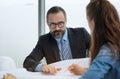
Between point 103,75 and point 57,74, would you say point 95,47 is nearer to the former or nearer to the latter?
point 103,75

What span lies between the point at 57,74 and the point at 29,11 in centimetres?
196

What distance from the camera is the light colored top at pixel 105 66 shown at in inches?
40.4

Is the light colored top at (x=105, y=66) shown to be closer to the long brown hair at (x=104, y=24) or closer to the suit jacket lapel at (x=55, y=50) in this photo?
the long brown hair at (x=104, y=24)

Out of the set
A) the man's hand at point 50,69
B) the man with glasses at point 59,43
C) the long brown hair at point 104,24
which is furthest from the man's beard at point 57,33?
the long brown hair at point 104,24

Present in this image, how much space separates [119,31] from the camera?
3.60ft

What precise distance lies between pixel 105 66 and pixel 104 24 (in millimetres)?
173

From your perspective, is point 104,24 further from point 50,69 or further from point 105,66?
point 50,69

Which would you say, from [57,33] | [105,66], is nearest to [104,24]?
[105,66]

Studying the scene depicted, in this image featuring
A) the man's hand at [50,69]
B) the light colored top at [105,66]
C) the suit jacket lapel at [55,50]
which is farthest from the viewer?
the suit jacket lapel at [55,50]

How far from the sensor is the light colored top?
40.4 inches

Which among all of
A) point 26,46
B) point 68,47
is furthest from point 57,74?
point 26,46

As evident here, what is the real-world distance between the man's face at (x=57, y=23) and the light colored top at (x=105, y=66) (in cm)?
106

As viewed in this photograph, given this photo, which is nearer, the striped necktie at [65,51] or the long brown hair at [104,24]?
the long brown hair at [104,24]

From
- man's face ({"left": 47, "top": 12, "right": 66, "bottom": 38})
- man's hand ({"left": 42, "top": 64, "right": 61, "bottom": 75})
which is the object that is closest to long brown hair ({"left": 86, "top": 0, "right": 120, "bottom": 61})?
man's hand ({"left": 42, "top": 64, "right": 61, "bottom": 75})
